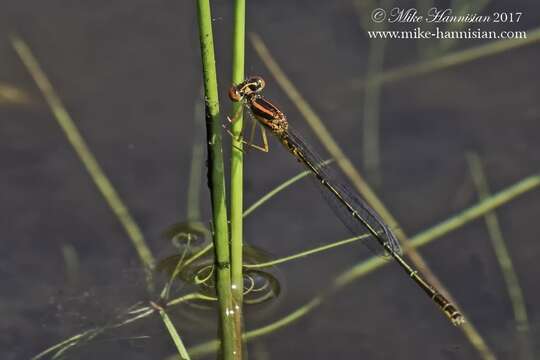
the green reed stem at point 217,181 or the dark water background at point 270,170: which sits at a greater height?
the dark water background at point 270,170

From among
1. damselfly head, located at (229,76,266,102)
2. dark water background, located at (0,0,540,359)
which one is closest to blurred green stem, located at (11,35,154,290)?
dark water background, located at (0,0,540,359)

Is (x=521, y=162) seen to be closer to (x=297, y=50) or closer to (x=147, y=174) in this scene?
(x=297, y=50)

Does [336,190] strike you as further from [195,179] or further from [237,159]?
[237,159]

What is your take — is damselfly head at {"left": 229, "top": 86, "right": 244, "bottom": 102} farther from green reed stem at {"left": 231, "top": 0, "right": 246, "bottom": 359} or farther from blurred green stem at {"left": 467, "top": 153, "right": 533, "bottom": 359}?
blurred green stem at {"left": 467, "top": 153, "right": 533, "bottom": 359}

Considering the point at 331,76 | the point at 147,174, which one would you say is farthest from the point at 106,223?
the point at 331,76

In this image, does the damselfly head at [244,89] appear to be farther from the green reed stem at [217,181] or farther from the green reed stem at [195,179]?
the green reed stem at [195,179]

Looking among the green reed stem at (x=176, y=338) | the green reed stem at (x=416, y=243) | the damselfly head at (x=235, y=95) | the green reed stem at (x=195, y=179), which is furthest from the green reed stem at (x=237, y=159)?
the green reed stem at (x=195, y=179)

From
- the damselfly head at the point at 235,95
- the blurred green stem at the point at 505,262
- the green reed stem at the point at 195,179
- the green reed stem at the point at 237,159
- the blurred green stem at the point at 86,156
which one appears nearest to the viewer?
the green reed stem at the point at 237,159

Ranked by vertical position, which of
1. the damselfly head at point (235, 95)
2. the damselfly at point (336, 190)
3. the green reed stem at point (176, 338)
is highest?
the damselfly at point (336, 190)

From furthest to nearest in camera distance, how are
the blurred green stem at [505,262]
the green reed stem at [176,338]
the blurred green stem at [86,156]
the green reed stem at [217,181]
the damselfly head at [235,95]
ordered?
the blurred green stem at [86,156] → the blurred green stem at [505,262] → the green reed stem at [176,338] → the damselfly head at [235,95] → the green reed stem at [217,181]
